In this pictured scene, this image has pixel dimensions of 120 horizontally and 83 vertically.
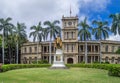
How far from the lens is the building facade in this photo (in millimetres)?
70438

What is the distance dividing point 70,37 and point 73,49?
3418 millimetres

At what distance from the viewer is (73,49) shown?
7075cm

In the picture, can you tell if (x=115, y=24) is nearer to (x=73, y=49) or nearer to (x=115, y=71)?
(x=73, y=49)

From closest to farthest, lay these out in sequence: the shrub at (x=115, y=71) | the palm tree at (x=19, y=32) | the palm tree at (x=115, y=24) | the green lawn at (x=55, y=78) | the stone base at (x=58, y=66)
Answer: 1. the green lawn at (x=55, y=78)
2. the shrub at (x=115, y=71)
3. the stone base at (x=58, y=66)
4. the palm tree at (x=115, y=24)
5. the palm tree at (x=19, y=32)

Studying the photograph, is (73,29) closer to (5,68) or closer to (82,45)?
(82,45)

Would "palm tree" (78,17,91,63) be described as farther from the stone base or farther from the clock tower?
the stone base

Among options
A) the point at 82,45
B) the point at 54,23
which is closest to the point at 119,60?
the point at 82,45

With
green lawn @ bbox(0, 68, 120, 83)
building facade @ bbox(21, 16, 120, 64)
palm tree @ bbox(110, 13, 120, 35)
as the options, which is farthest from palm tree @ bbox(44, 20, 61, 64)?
green lawn @ bbox(0, 68, 120, 83)

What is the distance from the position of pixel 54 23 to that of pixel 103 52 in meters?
17.4

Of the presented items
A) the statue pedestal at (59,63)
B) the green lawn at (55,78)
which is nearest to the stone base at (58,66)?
the statue pedestal at (59,63)

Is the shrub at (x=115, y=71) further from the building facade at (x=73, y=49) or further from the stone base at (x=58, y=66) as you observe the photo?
the building facade at (x=73, y=49)

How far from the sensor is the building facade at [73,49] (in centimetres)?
7044

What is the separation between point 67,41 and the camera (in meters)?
71.0

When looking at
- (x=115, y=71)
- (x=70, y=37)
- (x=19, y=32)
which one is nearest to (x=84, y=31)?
(x=70, y=37)
